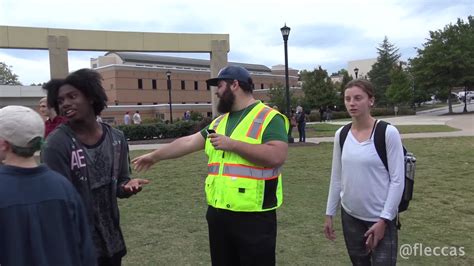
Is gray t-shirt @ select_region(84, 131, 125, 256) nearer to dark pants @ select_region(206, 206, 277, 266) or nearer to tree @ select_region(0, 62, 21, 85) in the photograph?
dark pants @ select_region(206, 206, 277, 266)

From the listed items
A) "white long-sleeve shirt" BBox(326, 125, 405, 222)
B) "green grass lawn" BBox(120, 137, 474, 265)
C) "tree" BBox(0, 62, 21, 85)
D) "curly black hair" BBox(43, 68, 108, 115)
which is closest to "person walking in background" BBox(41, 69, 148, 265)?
"curly black hair" BBox(43, 68, 108, 115)

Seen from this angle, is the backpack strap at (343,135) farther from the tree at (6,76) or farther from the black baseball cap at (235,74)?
the tree at (6,76)

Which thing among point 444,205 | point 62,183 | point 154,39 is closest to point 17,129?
point 62,183

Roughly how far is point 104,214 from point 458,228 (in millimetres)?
5309

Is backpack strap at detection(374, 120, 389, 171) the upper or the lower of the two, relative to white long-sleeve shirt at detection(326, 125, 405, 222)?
upper

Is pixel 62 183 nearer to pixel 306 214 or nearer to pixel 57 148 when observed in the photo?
pixel 57 148

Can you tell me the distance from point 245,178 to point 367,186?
0.95 m

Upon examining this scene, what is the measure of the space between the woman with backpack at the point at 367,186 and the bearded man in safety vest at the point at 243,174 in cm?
56

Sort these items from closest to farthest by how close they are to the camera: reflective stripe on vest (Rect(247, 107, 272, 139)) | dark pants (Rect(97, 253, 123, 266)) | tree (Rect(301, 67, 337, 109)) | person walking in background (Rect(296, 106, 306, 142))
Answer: dark pants (Rect(97, 253, 123, 266))
reflective stripe on vest (Rect(247, 107, 272, 139))
person walking in background (Rect(296, 106, 306, 142))
tree (Rect(301, 67, 337, 109))

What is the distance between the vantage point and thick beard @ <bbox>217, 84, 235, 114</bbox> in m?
3.53

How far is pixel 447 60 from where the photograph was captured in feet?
165

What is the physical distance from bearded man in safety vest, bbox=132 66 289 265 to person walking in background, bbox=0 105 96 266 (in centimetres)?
124

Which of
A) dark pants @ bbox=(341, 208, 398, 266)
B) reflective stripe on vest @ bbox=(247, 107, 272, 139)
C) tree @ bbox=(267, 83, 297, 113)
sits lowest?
dark pants @ bbox=(341, 208, 398, 266)

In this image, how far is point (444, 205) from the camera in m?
7.75
